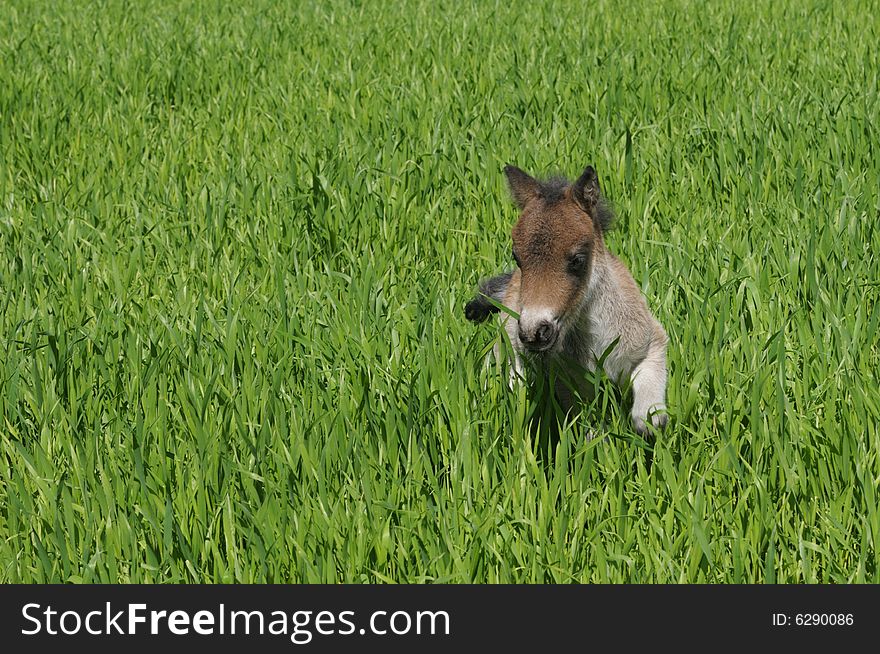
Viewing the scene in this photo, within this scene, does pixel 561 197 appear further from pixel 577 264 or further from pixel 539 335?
pixel 539 335

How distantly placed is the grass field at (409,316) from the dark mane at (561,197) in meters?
0.52

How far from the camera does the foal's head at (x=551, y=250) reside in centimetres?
305

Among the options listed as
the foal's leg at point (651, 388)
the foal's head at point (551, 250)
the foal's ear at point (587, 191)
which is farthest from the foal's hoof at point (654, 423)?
the foal's ear at point (587, 191)

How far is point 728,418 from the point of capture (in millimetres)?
3309

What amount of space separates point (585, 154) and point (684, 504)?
3655mm

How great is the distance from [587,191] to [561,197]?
0.30 ft

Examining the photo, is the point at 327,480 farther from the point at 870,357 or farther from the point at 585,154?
the point at 585,154

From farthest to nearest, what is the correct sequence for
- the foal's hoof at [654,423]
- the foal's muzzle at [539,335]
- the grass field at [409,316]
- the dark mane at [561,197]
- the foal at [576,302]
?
the dark mane at [561,197] → the foal's hoof at [654,423] → the foal at [576,302] → the foal's muzzle at [539,335] → the grass field at [409,316]

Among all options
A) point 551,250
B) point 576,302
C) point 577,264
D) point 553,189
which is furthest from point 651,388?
point 553,189

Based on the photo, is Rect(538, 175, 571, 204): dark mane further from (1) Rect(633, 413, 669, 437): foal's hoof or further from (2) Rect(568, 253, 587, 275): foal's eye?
(1) Rect(633, 413, 669, 437): foal's hoof

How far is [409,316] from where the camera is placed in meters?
4.23

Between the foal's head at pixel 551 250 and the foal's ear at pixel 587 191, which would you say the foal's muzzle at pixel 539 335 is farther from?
the foal's ear at pixel 587 191

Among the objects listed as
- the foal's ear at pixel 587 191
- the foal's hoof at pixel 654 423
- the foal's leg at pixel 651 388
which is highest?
the foal's ear at pixel 587 191

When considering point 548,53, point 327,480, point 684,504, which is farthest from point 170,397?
point 548,53
